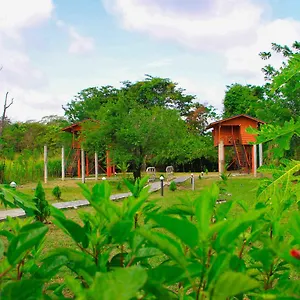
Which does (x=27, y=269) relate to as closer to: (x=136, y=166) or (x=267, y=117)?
(x=267, y=117)

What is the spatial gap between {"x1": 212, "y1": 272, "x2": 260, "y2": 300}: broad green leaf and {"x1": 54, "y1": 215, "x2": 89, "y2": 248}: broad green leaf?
0.95 ft

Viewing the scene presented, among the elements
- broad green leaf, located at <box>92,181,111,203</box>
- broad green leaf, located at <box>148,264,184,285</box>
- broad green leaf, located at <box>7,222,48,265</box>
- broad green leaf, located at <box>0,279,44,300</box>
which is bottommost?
broad green leaf, located at <box>0,279,44,300</box>

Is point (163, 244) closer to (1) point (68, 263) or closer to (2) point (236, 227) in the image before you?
(2) point (236, 227)

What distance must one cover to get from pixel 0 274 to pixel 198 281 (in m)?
0.31

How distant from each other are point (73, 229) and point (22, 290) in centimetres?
16

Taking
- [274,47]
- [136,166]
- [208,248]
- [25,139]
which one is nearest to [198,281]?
[208,248]

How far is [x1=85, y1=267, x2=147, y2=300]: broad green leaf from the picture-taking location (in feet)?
1.54

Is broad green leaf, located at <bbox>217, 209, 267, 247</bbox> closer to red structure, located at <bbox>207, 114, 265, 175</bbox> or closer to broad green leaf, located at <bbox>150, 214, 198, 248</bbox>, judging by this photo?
broad green leaf, located at <bbox>150, 214, 198, 248</bbox>

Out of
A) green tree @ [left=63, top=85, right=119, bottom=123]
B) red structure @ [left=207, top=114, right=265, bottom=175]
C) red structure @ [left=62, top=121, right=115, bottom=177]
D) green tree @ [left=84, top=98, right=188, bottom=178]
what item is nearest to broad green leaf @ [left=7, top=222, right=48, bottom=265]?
green tree @ [left=84, top=98, right=188, bottom=178]

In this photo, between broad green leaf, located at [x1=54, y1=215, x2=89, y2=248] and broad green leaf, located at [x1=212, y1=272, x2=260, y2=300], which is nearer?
broad green leaf, located at [x1=212, y1=272, x2=260, y2=300]

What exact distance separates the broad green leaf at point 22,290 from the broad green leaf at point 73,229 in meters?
0.11

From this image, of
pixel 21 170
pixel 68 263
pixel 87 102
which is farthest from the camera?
pixel 87 102

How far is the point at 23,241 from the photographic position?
0.64m

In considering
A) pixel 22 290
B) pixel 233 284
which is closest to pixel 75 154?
pixel 22 290
